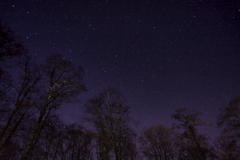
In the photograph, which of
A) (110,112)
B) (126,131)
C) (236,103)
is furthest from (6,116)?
(236,103)

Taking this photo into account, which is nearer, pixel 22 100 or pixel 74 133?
pixel 22 100

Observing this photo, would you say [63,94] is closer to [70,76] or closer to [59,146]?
[70,76]

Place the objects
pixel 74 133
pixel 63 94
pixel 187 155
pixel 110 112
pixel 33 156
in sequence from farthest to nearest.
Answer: pixel 74 133 < pixel 187 155 < pixel 110 112 < pixel 63 94 < pixel 33 156

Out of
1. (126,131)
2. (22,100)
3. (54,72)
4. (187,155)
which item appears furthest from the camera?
(187,155)

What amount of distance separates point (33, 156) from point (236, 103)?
22.4 meters

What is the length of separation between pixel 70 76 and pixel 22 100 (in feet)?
12.3

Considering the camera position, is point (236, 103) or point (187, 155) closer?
point (236, 103)

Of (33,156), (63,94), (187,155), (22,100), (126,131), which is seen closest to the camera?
(33,156)

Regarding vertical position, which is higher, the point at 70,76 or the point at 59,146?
the point at 70,76

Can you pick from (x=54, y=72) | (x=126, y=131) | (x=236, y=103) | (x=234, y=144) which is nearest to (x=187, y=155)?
(x=234, y=144)

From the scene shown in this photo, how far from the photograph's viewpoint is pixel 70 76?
32.0 ft

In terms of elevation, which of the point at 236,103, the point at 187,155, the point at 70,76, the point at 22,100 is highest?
the point at 70,76

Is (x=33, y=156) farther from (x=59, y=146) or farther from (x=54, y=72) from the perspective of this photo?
(x=59, y=146)

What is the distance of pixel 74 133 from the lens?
21344mm
